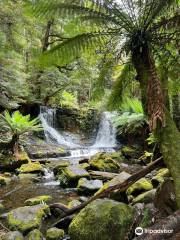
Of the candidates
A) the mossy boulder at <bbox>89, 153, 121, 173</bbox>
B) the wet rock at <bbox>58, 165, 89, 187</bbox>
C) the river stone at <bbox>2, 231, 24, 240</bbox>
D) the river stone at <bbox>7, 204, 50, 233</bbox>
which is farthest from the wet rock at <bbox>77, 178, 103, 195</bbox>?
the river stone at <bbox>2, 231, 24, 240</bbox>

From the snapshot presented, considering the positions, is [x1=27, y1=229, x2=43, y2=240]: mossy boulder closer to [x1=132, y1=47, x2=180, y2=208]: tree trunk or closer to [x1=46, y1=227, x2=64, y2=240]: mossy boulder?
[x1=46, y1=227, x2=64, y2=240]: mossy boulder

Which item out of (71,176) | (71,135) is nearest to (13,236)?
(71,176)

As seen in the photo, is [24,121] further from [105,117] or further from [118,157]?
[105,117]

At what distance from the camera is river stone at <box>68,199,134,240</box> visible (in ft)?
10.3

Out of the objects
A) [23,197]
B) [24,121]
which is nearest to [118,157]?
[24,121]

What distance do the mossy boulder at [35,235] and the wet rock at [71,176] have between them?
274 cm

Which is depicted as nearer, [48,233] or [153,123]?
[153,123]

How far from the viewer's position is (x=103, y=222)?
3.19m

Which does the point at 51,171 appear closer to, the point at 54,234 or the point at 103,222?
the point at 54,234

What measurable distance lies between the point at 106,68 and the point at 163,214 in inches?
81.3

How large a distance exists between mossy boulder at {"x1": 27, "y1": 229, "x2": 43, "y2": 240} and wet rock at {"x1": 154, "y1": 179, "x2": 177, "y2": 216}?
1.38 m

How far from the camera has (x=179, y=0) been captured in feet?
10.1

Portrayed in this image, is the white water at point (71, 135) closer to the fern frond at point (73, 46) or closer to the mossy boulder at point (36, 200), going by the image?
the mossy boulder at point (36, 200)

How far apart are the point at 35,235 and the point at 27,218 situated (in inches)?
18.6
